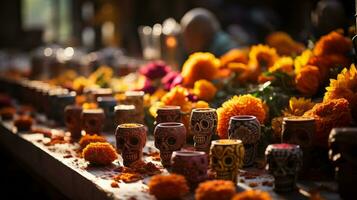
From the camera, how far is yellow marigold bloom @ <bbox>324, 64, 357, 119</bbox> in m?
2.36

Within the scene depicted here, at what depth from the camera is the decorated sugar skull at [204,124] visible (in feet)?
8.40

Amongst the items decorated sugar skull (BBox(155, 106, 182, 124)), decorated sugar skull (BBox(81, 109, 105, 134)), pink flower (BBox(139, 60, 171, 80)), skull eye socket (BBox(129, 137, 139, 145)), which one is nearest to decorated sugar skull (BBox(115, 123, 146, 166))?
skull eye socket (BBox(129, 137, 139, 145))

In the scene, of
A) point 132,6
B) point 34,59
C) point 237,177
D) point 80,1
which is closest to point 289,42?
point 237,177

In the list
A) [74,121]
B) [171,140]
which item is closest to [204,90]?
[74,121]

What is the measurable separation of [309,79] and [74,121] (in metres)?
1.11

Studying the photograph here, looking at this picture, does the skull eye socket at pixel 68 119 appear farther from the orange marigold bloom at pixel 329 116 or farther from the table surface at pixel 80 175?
the orange marigold bloom at pixel 329 116

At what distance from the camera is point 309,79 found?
283 cm

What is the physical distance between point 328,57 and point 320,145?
29.1 inches

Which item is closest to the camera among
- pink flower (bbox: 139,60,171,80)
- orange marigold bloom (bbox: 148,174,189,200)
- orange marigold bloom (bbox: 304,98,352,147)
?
orange marigold bloom (bbox: 148,174,189,200)

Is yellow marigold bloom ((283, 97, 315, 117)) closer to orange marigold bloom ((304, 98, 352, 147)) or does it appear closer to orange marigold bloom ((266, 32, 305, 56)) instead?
orange marigold bloom ((304, 98, 352, 147))

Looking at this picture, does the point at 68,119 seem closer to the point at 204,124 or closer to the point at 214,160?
the point at 204,124

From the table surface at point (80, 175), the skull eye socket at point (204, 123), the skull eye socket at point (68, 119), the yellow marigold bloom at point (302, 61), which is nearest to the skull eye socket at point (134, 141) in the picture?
the table surface at point (80, 175)

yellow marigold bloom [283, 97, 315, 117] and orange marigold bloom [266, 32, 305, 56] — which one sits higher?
orange marigold bloom [266, 32, 305, 56]

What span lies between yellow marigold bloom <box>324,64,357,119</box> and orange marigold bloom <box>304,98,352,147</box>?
85mm
